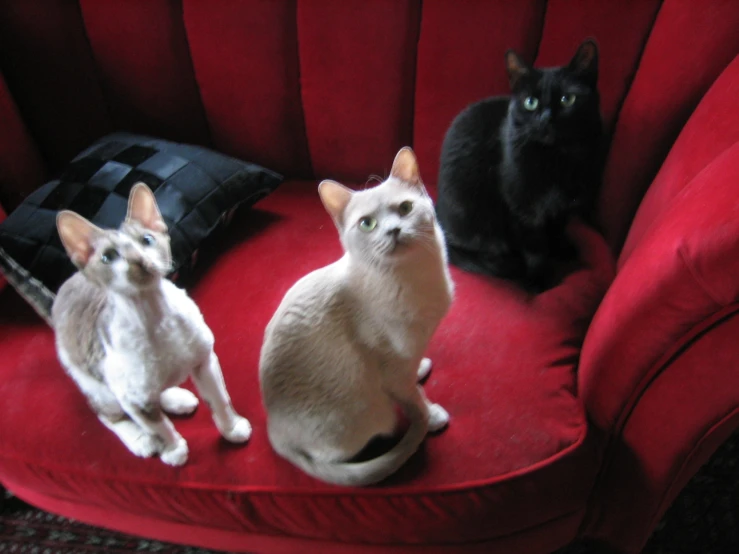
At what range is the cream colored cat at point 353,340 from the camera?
2.56 ft

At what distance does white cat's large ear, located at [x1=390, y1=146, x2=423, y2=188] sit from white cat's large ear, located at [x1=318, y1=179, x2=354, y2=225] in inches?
2.9

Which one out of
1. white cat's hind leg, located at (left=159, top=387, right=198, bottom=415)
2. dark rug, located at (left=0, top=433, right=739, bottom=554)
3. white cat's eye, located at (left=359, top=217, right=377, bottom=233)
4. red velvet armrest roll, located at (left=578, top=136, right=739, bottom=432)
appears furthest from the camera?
dark rug, located at (left=0, top=433, right=739, bottom=554)

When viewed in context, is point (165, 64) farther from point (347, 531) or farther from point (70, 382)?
point (347, 531)

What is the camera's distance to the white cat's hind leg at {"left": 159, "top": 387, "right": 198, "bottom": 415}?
37.9 inches

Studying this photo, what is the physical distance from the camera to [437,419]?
2.82ft

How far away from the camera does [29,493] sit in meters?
1.05

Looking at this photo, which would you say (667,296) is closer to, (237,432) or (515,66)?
(515,66)

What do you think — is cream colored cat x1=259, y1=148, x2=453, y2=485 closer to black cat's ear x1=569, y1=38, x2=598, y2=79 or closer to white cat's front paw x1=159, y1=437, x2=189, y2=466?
white cat's front paw x1=159, y1=437, x2=189, y2=466

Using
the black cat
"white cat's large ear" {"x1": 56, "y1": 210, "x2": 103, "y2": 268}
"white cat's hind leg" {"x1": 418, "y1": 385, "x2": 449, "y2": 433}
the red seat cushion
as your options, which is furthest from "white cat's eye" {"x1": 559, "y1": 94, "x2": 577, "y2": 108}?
"white cat's large ear" {"x1": 56, "y1": 210, "x2": 103, "y2": 268}

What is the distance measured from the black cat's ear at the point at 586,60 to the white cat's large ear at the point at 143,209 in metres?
0.71

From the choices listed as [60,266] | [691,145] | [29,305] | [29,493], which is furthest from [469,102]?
[29,493]

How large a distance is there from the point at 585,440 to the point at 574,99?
0.56 meters

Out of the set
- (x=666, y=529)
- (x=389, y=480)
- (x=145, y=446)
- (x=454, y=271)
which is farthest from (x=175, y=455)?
(x=666, y=529)

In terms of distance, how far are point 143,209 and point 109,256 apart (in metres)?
0.08
